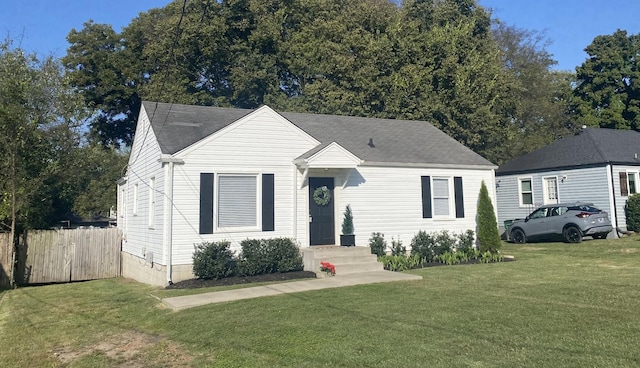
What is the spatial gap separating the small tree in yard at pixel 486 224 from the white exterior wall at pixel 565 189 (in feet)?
30.7

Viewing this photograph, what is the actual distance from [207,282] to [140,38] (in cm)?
2584

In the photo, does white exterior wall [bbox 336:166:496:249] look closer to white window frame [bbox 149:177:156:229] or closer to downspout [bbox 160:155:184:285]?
downspout [bbox 160:155:184:285]

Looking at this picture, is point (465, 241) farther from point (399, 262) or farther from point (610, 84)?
point (610, 84)

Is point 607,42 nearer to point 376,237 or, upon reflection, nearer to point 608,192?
point 608,192

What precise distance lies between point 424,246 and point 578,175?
1236cm

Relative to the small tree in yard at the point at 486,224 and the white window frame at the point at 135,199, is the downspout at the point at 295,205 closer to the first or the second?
the white window frame at the point at 135,199

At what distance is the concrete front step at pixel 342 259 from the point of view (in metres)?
11.5

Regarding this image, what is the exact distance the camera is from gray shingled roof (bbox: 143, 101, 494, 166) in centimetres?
1239

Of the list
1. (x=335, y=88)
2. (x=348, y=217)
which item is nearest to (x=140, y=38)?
(x=335, y=88)

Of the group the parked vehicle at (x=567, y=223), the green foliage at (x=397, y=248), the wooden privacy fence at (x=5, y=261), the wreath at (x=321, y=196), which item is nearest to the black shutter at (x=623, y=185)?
the parked vehicle at (x=567, y=223)

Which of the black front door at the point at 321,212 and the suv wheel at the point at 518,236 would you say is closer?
the black front door at the point at 321,212

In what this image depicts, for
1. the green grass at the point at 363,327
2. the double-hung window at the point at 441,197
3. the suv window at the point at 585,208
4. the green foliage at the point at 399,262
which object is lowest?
the green grass at the point at 363,327

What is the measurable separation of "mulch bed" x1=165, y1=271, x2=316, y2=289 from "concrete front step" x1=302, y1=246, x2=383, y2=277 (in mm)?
332

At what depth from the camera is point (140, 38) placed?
31125 mm
